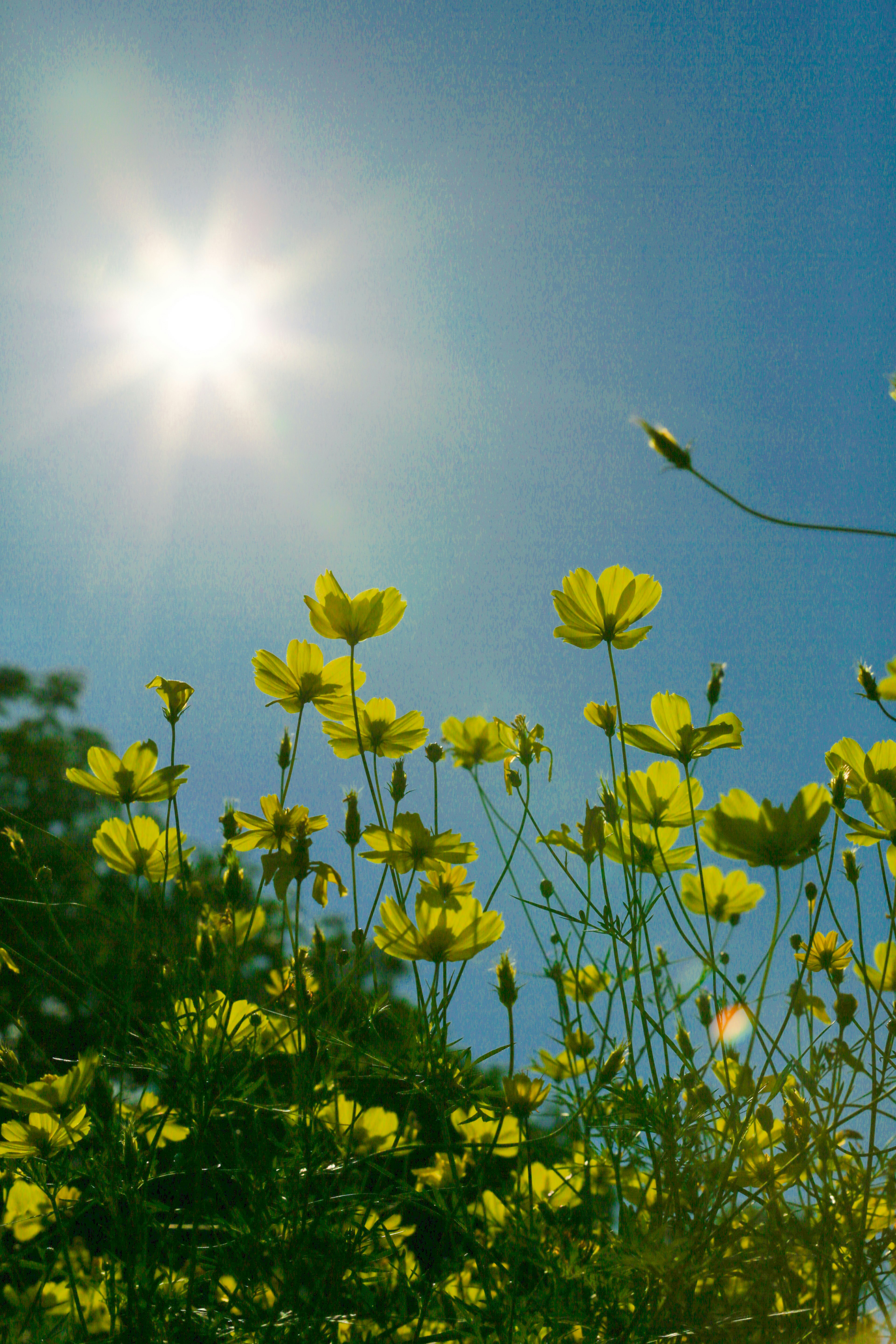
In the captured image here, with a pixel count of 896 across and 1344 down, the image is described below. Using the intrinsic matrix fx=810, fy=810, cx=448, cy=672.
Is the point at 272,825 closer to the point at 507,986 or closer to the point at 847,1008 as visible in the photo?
the point at 507,986

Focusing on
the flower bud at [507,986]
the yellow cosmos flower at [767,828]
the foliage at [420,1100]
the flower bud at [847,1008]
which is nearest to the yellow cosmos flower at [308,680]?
the foliage at [420,1100]

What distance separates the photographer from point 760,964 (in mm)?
915

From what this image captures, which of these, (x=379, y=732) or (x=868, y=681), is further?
(x=379, y=732)

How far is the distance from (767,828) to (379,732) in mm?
611

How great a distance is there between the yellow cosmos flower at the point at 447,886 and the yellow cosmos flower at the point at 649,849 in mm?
174

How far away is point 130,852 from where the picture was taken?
0.99 meters

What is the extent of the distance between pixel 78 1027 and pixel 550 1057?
580 cm

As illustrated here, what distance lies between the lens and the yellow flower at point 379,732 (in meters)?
1.13

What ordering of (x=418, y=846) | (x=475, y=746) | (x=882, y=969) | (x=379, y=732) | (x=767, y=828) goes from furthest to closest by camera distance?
(x=475, y=746), (x=379, y=732), (x=418, y=846), (x=882, y=969), (x=767, y=828)

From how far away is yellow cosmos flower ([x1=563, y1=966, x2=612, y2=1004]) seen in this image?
0.87 metres

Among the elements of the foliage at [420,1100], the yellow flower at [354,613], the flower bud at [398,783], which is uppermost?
the yellow flower at [354,613]

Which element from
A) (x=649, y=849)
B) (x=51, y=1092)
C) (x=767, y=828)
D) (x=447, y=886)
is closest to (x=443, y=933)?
(x=447, y=886)

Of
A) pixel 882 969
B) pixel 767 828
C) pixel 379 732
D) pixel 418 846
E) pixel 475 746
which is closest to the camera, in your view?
pixel 767 828

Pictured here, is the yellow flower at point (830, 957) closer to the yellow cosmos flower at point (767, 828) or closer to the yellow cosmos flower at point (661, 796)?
the yellow cosmos flower at point (661, 796)
